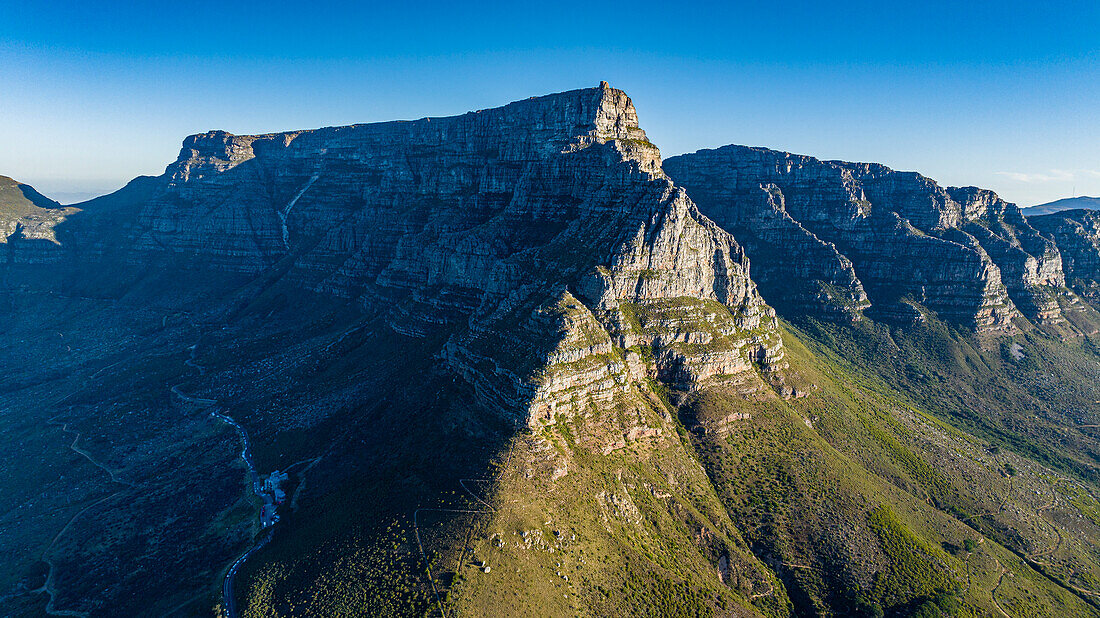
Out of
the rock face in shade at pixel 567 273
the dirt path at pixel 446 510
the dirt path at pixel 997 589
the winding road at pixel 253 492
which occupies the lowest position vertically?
the dirt path at pixel 997 589

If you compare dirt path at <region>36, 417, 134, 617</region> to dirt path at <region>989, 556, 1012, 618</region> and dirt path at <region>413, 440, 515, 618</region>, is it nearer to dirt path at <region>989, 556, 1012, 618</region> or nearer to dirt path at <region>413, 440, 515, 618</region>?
dirt path at <region>413, 440, 515, 618</region>

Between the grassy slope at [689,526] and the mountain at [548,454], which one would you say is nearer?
the grassy slope at [689,526]

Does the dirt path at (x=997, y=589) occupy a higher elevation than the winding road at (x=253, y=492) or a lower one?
lower

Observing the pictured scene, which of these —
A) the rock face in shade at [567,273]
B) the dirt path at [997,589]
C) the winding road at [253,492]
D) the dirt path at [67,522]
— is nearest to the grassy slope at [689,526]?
the dirt path at [997,589]

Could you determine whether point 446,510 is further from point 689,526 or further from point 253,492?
point 253,492

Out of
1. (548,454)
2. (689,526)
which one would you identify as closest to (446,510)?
(548,454)

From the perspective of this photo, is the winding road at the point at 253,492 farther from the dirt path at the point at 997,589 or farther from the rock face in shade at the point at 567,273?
the dirt path at the point at 997,589

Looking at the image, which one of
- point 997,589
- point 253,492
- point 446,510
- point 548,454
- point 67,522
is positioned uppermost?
point 548,454

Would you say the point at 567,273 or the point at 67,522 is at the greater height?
the point at 567,273

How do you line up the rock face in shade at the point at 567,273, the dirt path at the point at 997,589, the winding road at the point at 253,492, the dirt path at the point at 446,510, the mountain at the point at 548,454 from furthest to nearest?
the rock face in shade at the point at 567,273
the dirt path at the point at 997,589
the winding road at the point at 253,492
the mountain at the point at 548,454
the dirt path at the point at 446,510

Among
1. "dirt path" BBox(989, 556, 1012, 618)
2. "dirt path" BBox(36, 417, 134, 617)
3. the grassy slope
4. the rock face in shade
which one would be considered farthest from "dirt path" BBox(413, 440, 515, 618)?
"dirt path" BBox(989, 556, 1012, 618)

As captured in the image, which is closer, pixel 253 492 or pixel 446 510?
pixel 446 510

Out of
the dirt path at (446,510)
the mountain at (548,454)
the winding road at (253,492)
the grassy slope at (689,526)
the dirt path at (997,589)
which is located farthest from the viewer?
the dirt path at (997,589)
